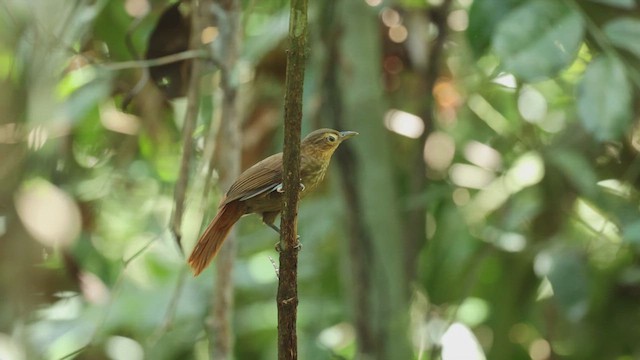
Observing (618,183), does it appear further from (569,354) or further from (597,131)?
(597,131)

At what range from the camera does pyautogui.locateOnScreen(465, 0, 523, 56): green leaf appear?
9.96 ft

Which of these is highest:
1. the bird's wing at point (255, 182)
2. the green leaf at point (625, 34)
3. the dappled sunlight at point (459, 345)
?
the bird's wing at point (255, 182)

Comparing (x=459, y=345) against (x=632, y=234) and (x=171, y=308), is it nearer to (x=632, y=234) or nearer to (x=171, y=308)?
(x=632, y=234)

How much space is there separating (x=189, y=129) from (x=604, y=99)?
1.19m

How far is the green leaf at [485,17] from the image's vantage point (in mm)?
3037

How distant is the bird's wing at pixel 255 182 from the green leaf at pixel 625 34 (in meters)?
1.41

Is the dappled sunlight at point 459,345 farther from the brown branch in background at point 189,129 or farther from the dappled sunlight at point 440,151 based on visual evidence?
the brown branch in background at point 189,129

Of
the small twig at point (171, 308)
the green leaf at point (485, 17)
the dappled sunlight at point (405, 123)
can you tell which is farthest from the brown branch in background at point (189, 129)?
the dappled sunlight at point (405, 123)

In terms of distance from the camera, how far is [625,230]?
333 cm

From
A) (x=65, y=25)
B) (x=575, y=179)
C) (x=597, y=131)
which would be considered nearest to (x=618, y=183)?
(x=575, y=179)

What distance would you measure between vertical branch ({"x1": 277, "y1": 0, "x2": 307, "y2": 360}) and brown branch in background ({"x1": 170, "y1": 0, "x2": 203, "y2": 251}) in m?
0.86

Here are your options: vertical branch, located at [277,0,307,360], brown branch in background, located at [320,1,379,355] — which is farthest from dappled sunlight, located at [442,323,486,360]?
vertical branch, located at [277,0,307,360]

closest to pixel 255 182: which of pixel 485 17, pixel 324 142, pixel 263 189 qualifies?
pixel 263 189

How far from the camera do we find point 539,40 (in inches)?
113
